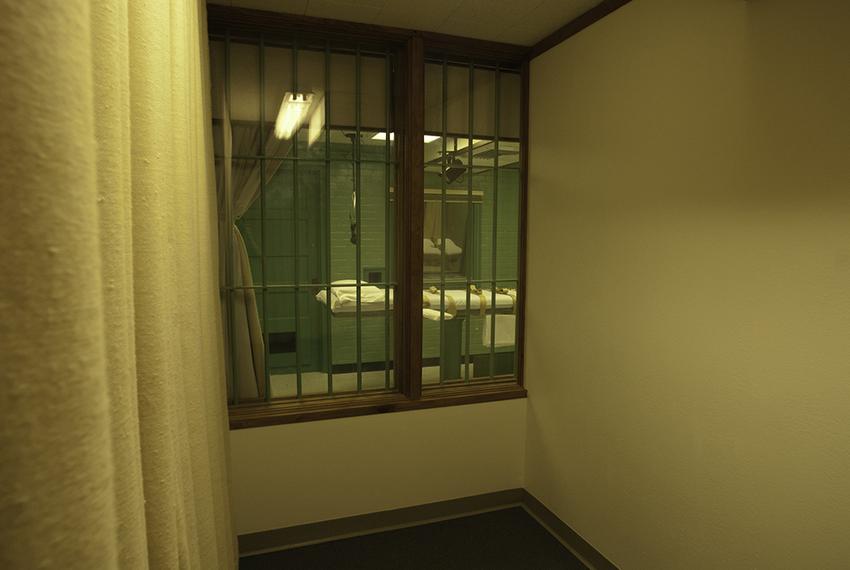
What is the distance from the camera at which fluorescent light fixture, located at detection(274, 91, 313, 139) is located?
2273mm

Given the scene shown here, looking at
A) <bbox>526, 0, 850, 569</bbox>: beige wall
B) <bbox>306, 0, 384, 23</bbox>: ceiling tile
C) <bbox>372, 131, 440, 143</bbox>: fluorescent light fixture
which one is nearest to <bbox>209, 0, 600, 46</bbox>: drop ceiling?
<bbox>306, 0, 384, 23</bbox>: ceiling tile

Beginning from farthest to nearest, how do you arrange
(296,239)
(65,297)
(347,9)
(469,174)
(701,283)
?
(469,174)
(296,239)
(347,9)
(701,283)
(65,297)

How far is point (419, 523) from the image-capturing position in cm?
249

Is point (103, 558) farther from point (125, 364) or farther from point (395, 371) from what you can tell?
point (395, 371)

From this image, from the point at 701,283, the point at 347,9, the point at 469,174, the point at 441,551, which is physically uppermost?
the point at 347,9

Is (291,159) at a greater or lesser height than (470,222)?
greater

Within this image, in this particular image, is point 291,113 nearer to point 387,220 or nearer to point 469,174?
point 387,220

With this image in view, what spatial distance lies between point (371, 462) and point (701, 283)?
5.49ft

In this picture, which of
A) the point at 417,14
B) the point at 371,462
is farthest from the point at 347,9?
the point at 371,462

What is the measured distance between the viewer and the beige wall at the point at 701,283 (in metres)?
1.28

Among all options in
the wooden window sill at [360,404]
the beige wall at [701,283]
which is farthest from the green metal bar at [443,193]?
the beige wall at [701,283]

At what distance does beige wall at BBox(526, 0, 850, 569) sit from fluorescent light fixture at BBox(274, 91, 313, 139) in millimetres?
1192

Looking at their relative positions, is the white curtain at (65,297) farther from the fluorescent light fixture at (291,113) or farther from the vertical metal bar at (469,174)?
the vertical metal bar at (469,174)

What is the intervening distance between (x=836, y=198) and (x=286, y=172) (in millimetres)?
2038
